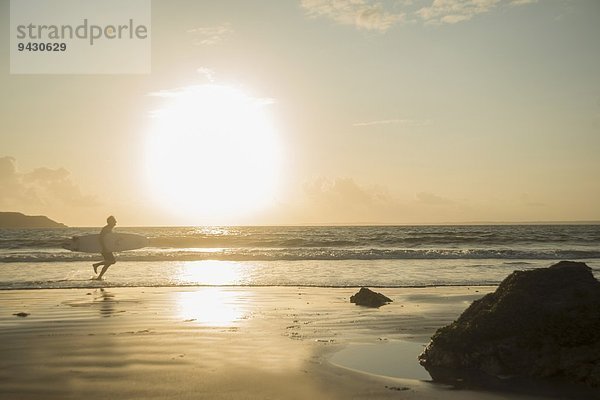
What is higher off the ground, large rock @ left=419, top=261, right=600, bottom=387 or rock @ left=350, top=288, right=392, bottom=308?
large rock @ left=419, top=261, right=600, bottom=387

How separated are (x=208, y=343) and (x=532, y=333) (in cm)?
473

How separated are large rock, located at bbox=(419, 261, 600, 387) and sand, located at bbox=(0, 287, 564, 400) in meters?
0.73

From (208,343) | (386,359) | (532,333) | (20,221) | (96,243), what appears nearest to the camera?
(532,333)

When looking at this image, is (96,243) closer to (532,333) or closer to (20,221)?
A: (532,333)

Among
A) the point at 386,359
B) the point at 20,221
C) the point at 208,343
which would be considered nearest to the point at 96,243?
the point at 208,343

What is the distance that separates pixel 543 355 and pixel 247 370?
11.8 feet

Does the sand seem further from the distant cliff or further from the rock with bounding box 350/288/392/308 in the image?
the distant cliff

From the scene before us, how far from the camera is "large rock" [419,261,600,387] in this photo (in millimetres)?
5809

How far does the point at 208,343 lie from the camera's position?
7980mm

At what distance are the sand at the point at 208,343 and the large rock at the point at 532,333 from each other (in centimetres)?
73

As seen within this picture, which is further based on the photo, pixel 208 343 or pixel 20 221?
pixel 20 221

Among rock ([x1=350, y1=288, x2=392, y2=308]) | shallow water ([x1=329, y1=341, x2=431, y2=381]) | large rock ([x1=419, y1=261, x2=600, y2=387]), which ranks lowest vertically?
rock ([x1=350, y1=288, x2=392, y2=308])

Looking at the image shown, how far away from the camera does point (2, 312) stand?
1188 centimetres

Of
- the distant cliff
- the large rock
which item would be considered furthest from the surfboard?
the distant cliff
